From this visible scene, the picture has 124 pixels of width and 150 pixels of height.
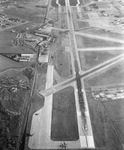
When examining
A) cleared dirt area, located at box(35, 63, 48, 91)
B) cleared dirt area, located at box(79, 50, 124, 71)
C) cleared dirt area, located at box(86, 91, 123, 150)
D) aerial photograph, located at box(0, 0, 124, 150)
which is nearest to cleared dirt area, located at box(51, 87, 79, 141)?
aerial photograph, located at box(0, 0, 124, 150)

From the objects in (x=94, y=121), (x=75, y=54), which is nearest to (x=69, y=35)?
(x=75, y=54)

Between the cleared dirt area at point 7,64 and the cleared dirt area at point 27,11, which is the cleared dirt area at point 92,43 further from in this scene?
the cleared dirt area at point 27,11

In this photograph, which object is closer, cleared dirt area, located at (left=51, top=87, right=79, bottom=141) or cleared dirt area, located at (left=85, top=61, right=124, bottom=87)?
cleared dirt area, located at (left=51, top=87, right=79, bottom=141)

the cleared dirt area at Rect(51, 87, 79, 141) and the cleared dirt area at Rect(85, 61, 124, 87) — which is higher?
the cleared dirt area at Rect(85, 61, 124, 87)

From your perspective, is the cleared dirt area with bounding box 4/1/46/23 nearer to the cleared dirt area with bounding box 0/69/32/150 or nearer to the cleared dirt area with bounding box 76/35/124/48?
the cleared dirt area with bounding box 76/35/124/48

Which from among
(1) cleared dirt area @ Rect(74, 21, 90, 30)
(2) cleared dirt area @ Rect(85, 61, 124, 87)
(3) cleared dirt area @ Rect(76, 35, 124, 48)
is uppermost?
(1) cleared dirt area @ Rect(74, 21, 90, 30)

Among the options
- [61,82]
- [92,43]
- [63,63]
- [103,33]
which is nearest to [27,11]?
[103,33]
